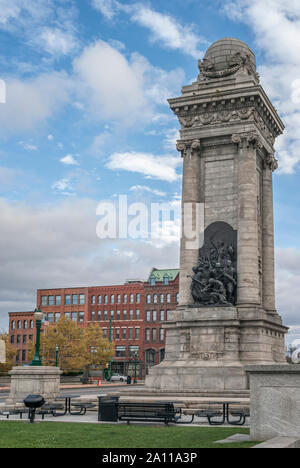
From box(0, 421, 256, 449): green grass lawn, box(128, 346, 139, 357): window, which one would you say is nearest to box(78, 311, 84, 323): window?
box(128, 346, 139, 357): window

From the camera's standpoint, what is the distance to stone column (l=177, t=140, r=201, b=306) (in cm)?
3234

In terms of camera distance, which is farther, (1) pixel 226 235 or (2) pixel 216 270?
(1) pixel 226 235

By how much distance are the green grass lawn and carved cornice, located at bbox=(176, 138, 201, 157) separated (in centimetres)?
1899

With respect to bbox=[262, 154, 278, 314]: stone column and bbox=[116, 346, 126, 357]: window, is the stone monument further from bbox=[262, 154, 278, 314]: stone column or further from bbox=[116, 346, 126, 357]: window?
bbox=[116, 346, 126, 357]: window

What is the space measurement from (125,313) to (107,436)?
97190mm

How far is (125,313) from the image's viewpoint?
4400 inches

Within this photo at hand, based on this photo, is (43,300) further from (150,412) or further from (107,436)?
(107,436)

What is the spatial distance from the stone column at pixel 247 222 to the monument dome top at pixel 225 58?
469cm

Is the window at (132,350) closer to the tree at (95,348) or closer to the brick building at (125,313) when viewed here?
the brick building at (125,313)

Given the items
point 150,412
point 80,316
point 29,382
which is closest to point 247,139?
point 29,382

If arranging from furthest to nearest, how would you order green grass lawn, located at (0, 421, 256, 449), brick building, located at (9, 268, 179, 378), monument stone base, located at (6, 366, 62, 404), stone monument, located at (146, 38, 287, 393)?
1. brick building, located at (9, 268, 179, 378)
2. stone monument, located at (146, 38, 287, 393)
3. monument stone base, located at (6, 366, 62, 404)
4. green grass lawn, located at (0, 421, 256, 449)

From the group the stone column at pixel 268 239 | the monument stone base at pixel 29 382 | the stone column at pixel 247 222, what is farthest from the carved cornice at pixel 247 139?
the monument stone base at pixel 29 382

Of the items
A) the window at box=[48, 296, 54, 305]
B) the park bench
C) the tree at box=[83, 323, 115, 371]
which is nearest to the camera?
the park bench
